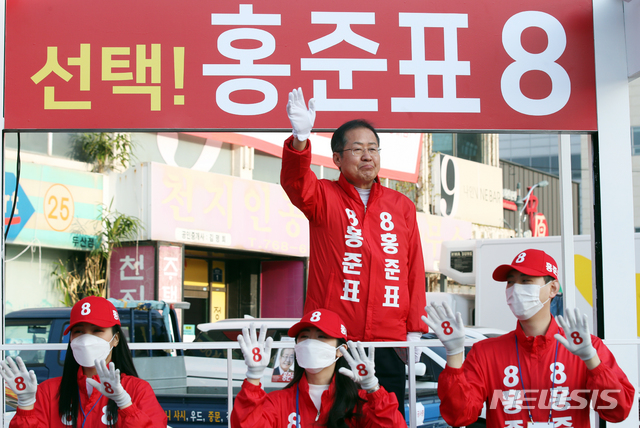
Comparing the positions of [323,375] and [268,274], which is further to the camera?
[268,274]

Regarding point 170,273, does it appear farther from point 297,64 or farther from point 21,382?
point 21,382

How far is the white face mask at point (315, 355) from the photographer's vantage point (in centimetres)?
314

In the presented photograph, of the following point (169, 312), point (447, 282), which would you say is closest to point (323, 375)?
point (169, 312)

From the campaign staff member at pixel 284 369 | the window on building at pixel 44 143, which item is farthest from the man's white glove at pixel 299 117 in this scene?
the window on building at pixel 44 143

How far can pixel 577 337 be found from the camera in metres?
3.00

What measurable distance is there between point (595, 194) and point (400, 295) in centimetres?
167

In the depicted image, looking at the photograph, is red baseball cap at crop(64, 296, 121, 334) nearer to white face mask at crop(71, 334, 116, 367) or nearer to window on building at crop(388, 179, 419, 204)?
white face mask at crop(71, 334, 116, 367)

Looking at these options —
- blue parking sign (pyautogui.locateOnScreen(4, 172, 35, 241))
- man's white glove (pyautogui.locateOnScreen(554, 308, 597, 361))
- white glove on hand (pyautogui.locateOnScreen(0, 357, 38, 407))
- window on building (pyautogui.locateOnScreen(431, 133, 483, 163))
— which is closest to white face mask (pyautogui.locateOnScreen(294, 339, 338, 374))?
man's white glove (pyautogui.locateOnScreen(554, 308, 597, 361))

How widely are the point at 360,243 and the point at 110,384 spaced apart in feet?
4.47

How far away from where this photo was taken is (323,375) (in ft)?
10.5

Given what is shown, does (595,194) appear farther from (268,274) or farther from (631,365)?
(268,274)

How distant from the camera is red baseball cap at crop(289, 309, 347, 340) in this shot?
10.3ft

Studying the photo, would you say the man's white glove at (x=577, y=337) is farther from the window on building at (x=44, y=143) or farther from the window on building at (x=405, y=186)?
the window on building at (x=405, y=186)

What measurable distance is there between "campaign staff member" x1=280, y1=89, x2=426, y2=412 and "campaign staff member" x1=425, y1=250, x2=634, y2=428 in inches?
17.2
